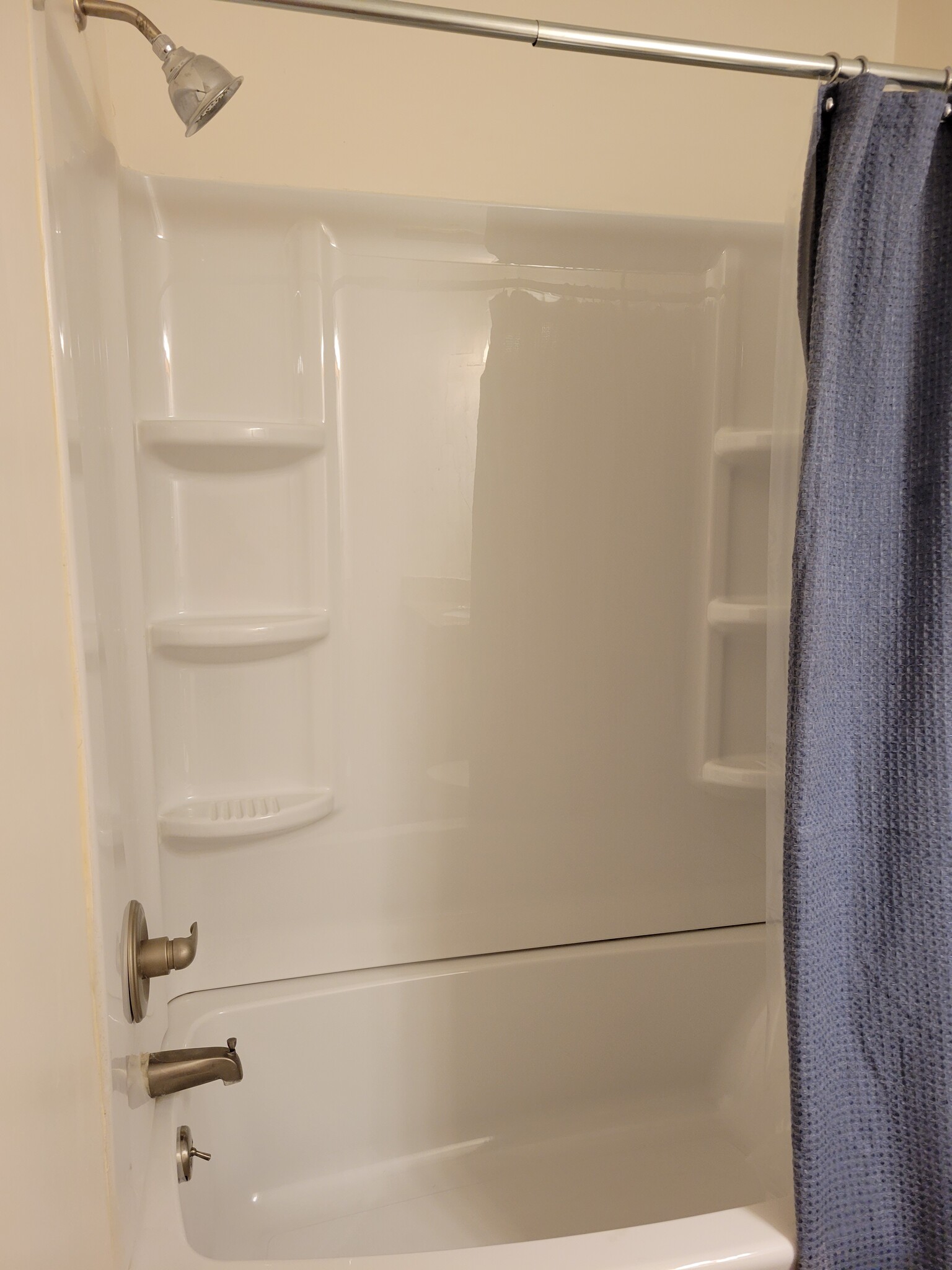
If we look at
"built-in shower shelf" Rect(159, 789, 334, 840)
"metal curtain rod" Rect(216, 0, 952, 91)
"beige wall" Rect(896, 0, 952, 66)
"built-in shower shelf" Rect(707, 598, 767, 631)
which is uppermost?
"beige wall" Rect(896, 0, 952, 66)

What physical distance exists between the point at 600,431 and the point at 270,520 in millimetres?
579

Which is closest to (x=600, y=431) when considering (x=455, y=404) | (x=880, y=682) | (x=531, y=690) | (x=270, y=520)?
(x=455, y=404)

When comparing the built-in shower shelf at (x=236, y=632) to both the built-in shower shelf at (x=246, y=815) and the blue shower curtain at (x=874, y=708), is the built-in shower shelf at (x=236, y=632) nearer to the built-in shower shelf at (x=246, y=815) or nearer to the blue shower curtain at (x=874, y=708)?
the built-in shower shelf at (x=246, y=815)

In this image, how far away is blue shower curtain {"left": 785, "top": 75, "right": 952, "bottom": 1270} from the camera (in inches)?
36.1

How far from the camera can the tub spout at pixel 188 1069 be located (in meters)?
1.05

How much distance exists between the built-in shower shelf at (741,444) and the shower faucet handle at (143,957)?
44.8 inches

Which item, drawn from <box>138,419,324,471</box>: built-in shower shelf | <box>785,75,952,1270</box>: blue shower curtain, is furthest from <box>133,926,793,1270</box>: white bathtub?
<box>138,419,324,471</box>: built-in shower shelf

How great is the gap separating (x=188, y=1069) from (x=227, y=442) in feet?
2.79

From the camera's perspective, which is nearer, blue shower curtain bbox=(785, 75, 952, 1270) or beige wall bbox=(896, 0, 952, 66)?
blue shower curtain bbox=(785, 75, 952, 1270)

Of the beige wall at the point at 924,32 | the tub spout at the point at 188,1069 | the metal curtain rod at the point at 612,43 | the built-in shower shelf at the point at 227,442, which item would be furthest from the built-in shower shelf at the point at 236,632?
the beige wall at the point at 924,32

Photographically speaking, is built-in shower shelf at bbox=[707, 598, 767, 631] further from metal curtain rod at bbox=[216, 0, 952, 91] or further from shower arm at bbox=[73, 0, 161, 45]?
shower arm at bbox=[73, 0, 161, 45]

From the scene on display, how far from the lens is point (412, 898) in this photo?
60.3 inches

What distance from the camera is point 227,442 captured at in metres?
1.31

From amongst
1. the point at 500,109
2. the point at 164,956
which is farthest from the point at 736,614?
the point at 164,956
